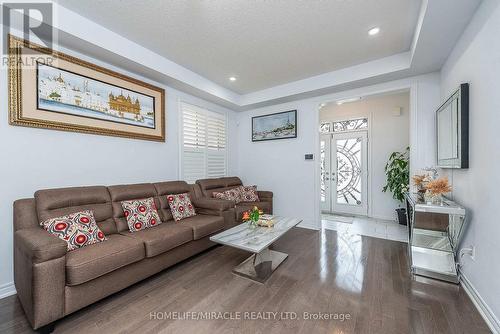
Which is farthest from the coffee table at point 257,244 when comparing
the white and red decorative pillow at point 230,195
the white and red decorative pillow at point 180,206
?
the white and red decorative pillow at point 230,195

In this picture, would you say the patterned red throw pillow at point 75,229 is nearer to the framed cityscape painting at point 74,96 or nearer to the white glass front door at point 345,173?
the framed cityscape painting at point 74,96

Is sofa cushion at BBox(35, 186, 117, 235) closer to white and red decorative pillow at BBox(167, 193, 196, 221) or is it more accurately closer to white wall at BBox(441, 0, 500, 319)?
white and red decorative pillow at BBox(167, 193, 196, 221)

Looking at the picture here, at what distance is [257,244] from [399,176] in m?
3.46

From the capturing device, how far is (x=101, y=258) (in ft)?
5.61

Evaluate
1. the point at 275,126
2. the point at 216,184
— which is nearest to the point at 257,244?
the point at 216,184

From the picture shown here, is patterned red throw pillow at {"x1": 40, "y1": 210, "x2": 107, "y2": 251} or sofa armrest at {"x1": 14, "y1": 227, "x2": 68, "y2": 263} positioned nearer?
sofa armrest at {"x1": 14, "y1": 227, "x2": 68, "y2": 263}

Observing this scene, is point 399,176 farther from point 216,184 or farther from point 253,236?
point 216,184

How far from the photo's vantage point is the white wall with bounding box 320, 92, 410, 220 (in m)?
4.38

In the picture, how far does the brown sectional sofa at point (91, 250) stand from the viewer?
149 centimetres

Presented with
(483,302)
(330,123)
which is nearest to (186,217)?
(483,302)

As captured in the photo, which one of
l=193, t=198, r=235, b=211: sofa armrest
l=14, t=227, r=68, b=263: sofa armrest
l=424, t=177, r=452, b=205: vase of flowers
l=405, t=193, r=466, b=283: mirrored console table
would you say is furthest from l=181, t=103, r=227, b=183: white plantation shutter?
l=424, t=177, r=452, b=205: vase of flowers

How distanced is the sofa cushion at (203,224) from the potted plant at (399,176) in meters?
3.43

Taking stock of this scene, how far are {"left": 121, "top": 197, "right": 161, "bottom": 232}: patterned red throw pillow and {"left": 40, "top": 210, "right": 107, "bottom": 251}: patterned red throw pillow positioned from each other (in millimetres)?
357

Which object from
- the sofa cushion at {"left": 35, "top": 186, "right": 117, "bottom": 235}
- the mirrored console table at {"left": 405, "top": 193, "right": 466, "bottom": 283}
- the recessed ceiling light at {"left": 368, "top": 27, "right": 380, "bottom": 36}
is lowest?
the mirrored console table at {"left": 405, "top": 193, "right": 466, "bottom": 283}
